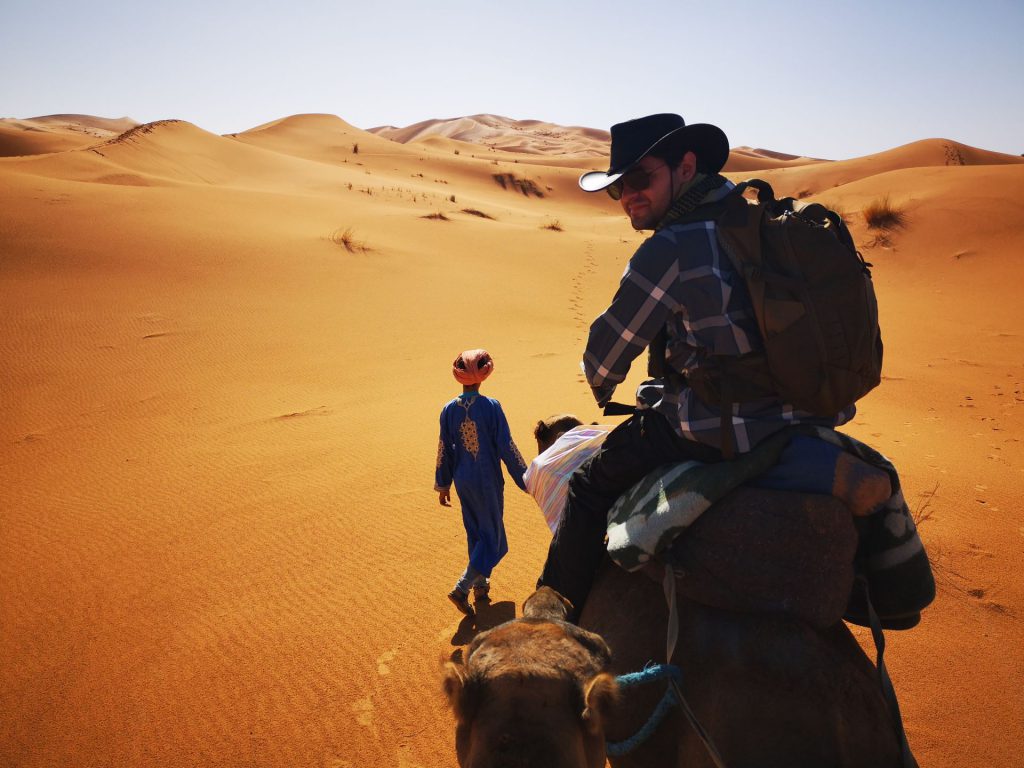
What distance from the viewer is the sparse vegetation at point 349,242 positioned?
1764 cm

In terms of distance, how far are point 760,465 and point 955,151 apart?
59.8 meters

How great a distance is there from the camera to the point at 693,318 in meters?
2.05

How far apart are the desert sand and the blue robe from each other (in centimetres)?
58

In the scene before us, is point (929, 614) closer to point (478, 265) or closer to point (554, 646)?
point (554, 646)

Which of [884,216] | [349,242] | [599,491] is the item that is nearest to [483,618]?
[599,491]

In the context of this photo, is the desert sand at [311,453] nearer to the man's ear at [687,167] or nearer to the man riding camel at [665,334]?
the man riding camel at [665,334]

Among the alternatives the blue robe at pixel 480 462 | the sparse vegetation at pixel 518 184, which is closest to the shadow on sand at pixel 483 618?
the blue robe at pixel 480 462

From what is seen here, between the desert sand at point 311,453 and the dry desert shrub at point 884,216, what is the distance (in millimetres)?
324

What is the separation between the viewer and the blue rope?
5.84ft

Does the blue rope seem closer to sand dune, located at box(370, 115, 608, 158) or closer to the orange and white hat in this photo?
the orange and white hat

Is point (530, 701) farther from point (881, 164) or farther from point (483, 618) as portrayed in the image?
point (881, 164)

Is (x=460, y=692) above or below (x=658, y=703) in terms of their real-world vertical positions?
above

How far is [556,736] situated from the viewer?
1445 millimetres

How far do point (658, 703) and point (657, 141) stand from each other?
1.89 m
